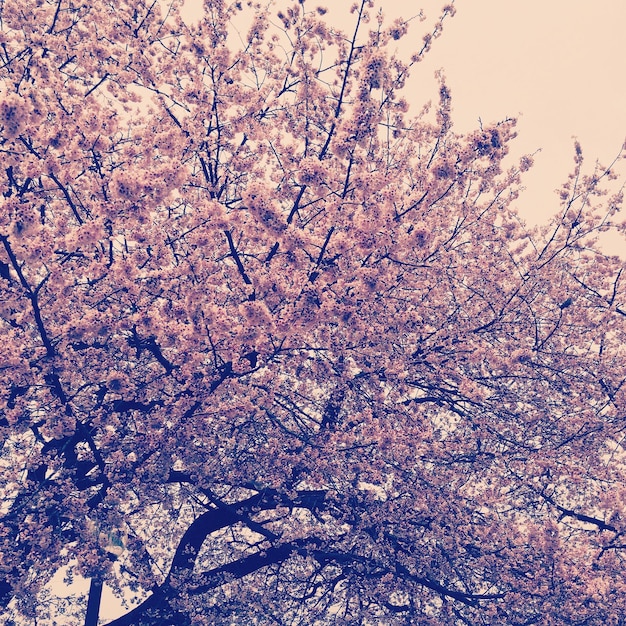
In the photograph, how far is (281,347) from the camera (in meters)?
6.07

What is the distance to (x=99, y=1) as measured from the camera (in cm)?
728

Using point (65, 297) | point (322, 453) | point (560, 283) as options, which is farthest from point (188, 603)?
point (560, 283)

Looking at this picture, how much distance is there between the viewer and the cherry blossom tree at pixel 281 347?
18.7 ft

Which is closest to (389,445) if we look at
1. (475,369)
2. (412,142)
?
(475,369)

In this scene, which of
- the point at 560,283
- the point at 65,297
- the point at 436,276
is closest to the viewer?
the point at 65,297

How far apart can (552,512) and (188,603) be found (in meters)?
5.72

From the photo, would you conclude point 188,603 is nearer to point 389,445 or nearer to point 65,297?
point 389,445

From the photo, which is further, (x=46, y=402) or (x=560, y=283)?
(x=560, y=283)

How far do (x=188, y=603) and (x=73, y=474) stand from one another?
240cm

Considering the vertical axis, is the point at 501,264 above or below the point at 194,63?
below

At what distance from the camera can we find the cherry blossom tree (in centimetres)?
571

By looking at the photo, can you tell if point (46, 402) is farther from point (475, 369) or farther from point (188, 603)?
point (475, 369)

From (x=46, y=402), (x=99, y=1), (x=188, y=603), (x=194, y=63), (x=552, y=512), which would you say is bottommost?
(x=552, y=512)

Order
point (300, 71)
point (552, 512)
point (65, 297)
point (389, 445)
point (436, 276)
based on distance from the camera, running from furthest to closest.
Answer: point (552, 512), point (436, 276), point (300, 71), point (389, 445), point (65, 297)
